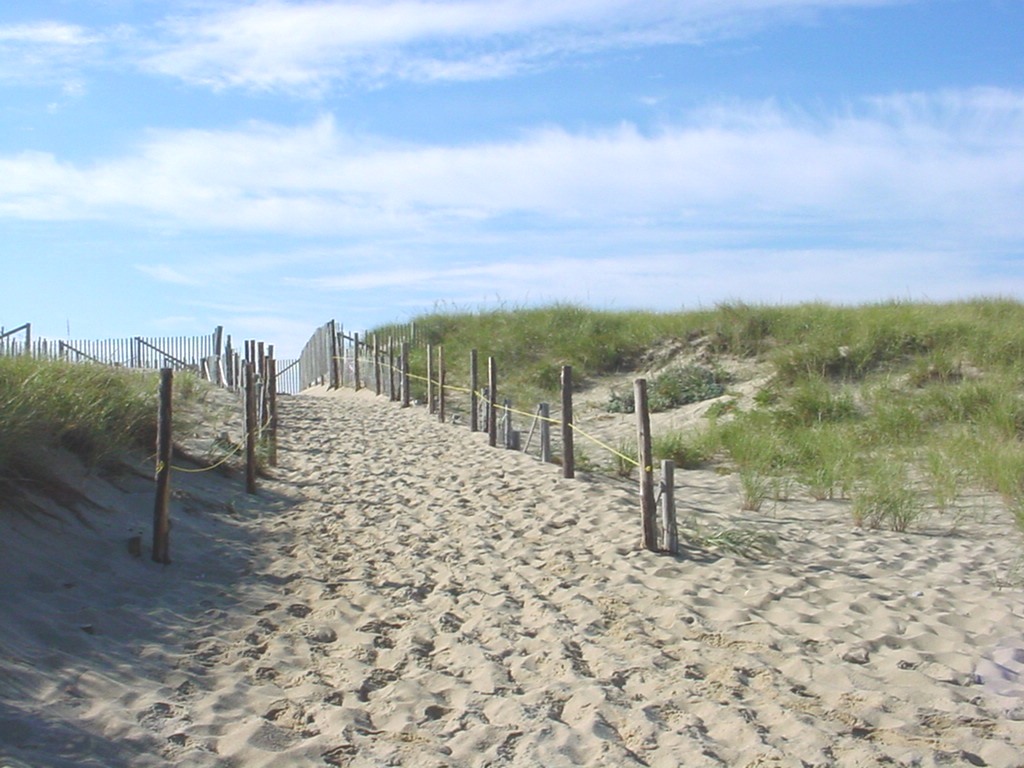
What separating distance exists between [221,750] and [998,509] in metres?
7.77

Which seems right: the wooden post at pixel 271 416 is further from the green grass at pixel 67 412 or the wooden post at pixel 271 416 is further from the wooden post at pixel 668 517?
the wooden post at pixel 668 517

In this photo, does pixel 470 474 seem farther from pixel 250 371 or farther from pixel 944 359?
pixel 944 359

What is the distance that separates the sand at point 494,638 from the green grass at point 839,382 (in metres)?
1.35

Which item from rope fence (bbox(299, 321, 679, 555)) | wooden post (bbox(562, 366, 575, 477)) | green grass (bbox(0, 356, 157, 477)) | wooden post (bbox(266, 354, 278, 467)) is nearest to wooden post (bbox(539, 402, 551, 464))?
rope fence (bbox(299, 321, 679, 555))

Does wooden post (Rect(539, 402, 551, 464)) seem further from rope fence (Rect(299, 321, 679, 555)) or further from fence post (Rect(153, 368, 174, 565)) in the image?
fence post (Rect(153, 368, 174, 565))

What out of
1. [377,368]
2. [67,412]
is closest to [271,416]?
[67,412]

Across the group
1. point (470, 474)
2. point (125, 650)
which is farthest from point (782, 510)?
point (125, 650)

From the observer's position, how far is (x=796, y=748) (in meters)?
4.00

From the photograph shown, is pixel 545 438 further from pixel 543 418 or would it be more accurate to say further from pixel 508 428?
pixel 508 428

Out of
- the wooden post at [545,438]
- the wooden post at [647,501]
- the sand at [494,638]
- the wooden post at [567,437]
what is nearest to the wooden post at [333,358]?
the wooden post at [545,438]

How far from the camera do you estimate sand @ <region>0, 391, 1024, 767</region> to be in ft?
13.2

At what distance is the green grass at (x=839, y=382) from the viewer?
1013cm

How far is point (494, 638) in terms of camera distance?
5.47 m

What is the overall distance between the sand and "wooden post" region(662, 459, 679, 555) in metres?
0.14
